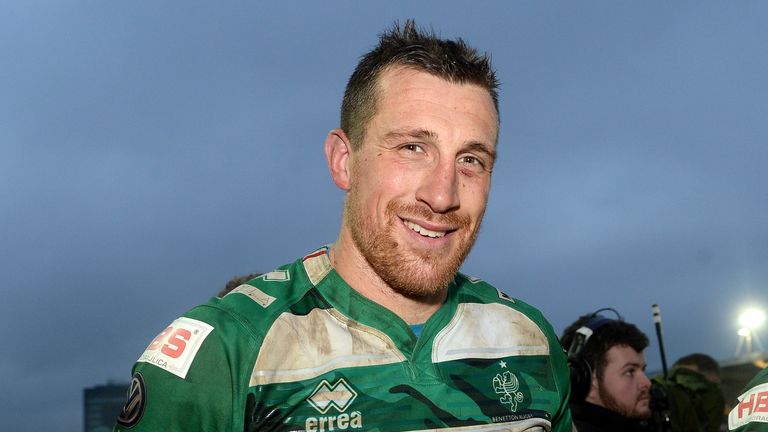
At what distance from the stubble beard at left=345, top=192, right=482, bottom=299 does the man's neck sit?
3 centimetres

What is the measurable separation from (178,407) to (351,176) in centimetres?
108

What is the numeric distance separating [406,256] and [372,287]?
196mm

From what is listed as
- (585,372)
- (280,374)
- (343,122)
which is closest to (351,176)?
(343,122)

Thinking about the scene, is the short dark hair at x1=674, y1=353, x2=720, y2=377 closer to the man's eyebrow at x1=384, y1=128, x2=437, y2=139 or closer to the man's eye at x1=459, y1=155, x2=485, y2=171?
the man's eye at x1=459, y1=155, x2=485, y2=171

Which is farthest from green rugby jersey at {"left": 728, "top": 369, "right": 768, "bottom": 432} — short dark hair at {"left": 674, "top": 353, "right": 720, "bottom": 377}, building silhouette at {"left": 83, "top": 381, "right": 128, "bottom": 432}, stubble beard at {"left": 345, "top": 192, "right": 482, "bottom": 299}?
building silhouette at {"left": 83, "top": 381, "right": 128, "bottom": 432}

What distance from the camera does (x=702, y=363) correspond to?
9.62 m

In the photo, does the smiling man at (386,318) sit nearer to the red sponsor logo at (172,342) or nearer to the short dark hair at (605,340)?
the red sponsor logo at (172,342)

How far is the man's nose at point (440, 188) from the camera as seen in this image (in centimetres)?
277

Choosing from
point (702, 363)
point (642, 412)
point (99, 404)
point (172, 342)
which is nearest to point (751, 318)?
point (702, 363)

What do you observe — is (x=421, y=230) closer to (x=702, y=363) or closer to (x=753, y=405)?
(x=753, y=405)

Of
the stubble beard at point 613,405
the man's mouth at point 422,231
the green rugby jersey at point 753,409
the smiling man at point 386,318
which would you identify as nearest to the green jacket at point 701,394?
the stubble beard at point 613,405

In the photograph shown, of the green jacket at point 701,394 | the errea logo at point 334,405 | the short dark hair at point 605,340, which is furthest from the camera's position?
the green jacket at point 701,394

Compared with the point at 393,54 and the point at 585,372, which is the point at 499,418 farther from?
the point at 585,372

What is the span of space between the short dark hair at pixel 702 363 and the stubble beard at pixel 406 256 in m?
7.76
